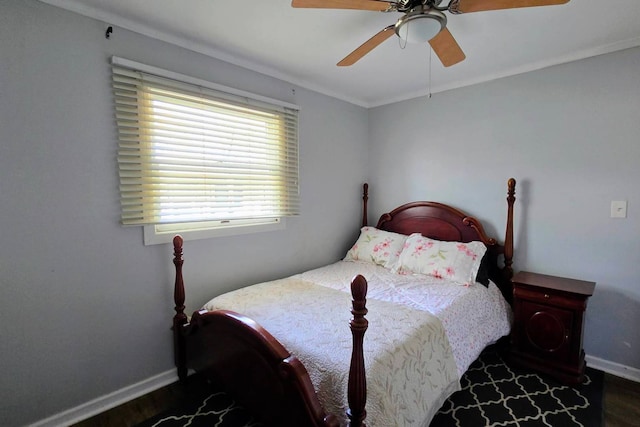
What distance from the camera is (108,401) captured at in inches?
74.6

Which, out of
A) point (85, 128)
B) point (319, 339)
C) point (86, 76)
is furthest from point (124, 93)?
point (319, 339)

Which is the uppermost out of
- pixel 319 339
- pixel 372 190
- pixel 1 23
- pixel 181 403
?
pixel 1 23

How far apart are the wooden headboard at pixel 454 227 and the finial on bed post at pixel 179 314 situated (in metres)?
2.10

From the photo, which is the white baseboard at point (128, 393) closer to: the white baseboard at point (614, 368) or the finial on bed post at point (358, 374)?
the white baseboard at point (614, 368)

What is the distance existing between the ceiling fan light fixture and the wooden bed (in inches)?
45.7

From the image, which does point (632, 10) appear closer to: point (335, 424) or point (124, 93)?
point (335, 424)

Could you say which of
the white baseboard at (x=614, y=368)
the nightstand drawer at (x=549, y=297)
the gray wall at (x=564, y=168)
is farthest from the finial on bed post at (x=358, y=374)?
the white baseboard at (x=614, y=368)

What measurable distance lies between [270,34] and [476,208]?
2242 millimetres

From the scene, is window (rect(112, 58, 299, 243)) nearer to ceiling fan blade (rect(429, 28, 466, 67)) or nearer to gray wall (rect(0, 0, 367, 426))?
gray wall (rect(0, 0, 367, 426))

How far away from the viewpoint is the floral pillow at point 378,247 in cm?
295

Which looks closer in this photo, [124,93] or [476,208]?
[124,93]

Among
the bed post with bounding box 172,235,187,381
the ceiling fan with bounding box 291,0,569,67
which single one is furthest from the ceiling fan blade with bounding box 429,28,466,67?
the bed post with bounding box 172,235,187,381

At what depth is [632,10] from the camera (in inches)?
69.6

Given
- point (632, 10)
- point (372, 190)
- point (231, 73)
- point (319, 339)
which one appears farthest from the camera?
point (372, 190)
